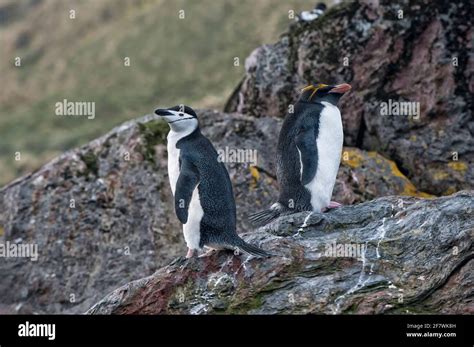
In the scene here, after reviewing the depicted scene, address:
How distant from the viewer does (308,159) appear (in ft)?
36.4

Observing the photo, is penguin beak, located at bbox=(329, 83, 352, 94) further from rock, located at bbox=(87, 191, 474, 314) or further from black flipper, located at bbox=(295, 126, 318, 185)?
rock, located at bbox=(87, 191, 474, 314)

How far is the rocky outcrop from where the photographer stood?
12656 millimetres

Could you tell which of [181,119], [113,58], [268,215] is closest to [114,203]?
[268,215]

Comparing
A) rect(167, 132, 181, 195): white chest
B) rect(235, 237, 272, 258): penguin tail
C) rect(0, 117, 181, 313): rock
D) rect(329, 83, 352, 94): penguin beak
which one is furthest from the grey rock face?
rect(235, 237, 272, 258): penguin tail

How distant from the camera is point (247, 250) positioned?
9.34 meters

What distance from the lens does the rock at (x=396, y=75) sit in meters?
13.7

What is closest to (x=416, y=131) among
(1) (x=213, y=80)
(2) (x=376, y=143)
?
(2) (x=376, y=143)

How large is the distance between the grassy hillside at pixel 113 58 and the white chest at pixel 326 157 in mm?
17637

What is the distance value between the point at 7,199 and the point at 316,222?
5.35 m

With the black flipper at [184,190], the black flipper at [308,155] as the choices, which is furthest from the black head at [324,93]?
the black flipper at [184,190]

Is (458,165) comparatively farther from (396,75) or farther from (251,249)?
(251,249)

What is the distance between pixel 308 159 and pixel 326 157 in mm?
221

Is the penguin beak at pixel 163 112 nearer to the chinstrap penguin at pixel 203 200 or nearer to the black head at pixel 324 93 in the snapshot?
the chinstrap penguin at pixel 203 200
